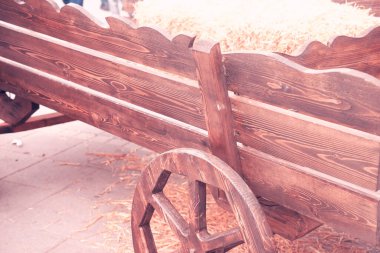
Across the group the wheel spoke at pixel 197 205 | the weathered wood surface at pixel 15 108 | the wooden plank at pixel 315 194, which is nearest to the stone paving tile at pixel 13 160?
the weathered wood surface at pixel 15 108

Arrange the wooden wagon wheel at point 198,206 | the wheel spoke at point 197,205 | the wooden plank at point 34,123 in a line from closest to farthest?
the wooden wagon wheel at point 198,206, the wheel spoke at point 197,205, the wooden plank at point 34,123

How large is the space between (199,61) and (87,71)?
85cm

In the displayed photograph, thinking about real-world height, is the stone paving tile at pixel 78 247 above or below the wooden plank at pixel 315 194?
below

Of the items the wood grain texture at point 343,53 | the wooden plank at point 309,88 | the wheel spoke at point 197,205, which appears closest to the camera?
the wooden plank at point 309,88

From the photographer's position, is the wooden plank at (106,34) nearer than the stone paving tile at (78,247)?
Yes

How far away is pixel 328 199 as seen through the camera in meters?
1.68

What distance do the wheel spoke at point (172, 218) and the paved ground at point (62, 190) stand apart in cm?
99

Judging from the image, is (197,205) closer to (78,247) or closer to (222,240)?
(222,240)

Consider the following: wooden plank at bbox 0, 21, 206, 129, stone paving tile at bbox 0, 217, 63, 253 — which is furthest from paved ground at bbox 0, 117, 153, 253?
wooden plank at bbox 0, 21, 206, 129

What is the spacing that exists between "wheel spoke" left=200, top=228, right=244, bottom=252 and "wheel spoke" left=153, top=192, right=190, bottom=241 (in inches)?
3.0

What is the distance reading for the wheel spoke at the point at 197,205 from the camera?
191cm

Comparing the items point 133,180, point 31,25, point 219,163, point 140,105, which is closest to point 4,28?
point 31,25

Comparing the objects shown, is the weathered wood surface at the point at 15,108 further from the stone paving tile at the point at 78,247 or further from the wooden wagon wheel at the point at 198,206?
the wooden wagon wheel at the point at 198,206

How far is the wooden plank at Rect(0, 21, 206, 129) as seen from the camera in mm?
2090
